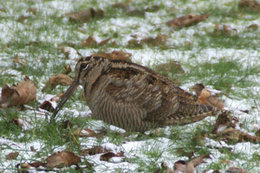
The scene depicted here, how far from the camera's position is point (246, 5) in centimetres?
907

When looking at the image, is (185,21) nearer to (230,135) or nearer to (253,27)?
(253,27)

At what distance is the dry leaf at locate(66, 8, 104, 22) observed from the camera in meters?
7.89

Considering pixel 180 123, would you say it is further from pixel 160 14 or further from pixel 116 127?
pixel 160 14

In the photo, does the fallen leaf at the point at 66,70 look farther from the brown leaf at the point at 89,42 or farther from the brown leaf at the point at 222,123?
the brown leaf at the point at 222,123

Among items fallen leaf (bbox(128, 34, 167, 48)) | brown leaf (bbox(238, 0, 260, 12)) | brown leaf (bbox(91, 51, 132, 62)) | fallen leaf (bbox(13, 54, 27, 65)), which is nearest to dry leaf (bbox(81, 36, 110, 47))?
fallen leaf (bbox(128, 34, 167, 48))

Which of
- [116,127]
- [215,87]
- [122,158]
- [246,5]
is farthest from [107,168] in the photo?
[246,5]

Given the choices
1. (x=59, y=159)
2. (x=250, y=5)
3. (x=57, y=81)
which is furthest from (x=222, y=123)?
(x=250, y=5)

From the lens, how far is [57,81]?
16.9 ft

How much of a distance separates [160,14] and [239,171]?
597cm

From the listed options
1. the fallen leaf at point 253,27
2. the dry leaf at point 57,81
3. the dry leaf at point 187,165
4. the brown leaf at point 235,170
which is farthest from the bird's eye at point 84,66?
the fallen leaf at point 253,27

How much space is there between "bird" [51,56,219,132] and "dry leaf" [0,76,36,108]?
0.37 meters

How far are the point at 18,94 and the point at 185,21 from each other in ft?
14.1

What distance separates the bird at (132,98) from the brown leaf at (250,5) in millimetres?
5156

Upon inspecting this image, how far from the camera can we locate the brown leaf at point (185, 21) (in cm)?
800
